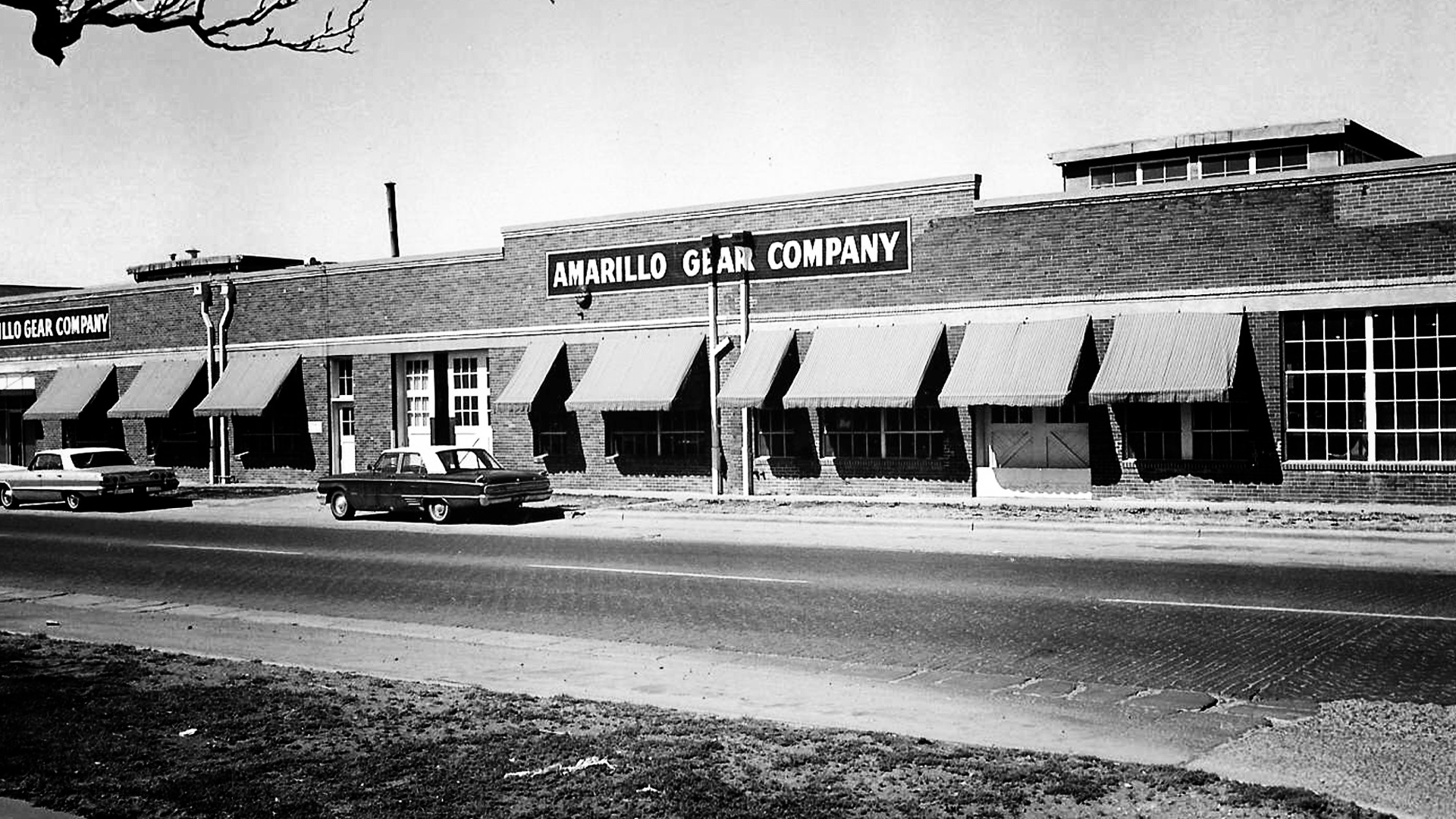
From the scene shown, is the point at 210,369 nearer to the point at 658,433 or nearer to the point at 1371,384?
the point at 658,433

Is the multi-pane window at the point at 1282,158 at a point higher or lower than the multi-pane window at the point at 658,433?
higher

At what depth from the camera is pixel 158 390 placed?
37.7 metres

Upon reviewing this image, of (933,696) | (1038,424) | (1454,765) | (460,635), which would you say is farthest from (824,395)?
(1454,765)

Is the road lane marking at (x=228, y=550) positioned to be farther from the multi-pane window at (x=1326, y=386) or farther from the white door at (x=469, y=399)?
the multi-pane window at (x=1326, y=386)

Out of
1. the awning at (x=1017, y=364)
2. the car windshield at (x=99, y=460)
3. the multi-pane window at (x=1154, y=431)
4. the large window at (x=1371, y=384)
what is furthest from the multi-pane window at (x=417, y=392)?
the large window at (x=1371, y=384)

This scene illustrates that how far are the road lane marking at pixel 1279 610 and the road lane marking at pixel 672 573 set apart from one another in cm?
372

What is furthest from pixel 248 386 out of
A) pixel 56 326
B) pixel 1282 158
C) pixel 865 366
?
pixel 1282 158

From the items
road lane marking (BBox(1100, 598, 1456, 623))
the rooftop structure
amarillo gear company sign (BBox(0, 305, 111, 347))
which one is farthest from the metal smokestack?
road lane marking (BBox(1100, 598, 1456, 623))

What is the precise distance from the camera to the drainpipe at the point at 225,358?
36750mm

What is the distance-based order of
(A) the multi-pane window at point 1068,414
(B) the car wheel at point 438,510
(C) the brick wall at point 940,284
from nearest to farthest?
(C) the brick wall at point 940,284 → (A) the multi-pane window at point 1068,414 → (B) the car wheel at point 438,510

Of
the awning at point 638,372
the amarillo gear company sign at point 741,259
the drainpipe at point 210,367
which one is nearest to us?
the amarillo gear company sign at point 741,259

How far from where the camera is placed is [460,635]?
40.5 feet

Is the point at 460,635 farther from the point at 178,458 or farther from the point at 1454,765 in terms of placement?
the point at 178,458

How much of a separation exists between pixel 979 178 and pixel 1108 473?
6.11 metres
